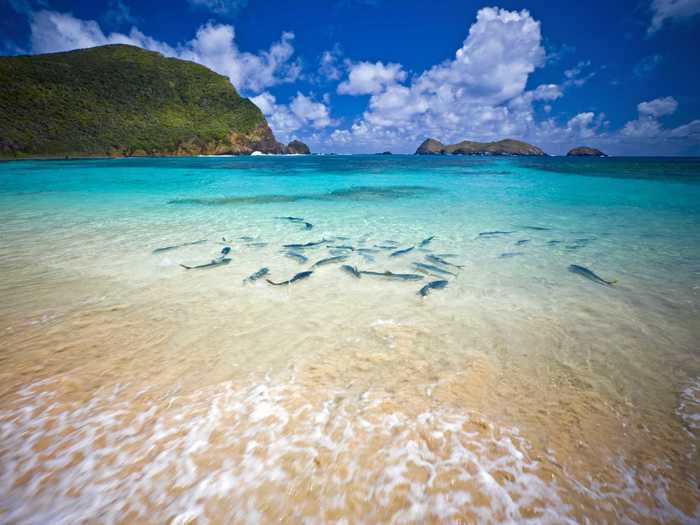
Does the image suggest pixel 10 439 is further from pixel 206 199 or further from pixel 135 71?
pixel 135 71

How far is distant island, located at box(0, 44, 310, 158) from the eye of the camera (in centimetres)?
6638

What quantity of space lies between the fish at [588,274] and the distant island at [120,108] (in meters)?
90.4

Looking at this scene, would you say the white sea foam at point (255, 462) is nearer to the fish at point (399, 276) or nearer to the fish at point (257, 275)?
the fish at point (257, 275)

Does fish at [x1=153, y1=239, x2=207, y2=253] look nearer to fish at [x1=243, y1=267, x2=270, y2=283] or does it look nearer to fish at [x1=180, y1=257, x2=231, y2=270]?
fish at [x1=180, y1=257, x2=231, y2=270]

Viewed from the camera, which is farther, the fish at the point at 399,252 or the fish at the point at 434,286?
the fish at the point at 399,252

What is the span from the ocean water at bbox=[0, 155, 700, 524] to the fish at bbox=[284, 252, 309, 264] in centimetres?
15

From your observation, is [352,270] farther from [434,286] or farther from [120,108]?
[120,108]

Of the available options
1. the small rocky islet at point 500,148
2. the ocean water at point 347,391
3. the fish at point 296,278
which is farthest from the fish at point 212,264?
the small rocky islet at point 500,148

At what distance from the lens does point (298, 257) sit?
23.4 ft

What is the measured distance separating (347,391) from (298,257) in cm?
451

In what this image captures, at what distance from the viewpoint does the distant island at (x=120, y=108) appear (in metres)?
66.4

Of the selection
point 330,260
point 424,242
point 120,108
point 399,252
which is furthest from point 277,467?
point 120,108

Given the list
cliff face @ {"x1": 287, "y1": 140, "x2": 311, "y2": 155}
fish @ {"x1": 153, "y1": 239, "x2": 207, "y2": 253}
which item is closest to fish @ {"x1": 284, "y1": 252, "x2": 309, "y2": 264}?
fish @ {"x1": 153, "y1": 239, "x2": 207, "y2": 253}

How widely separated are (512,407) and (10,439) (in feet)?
14.0
